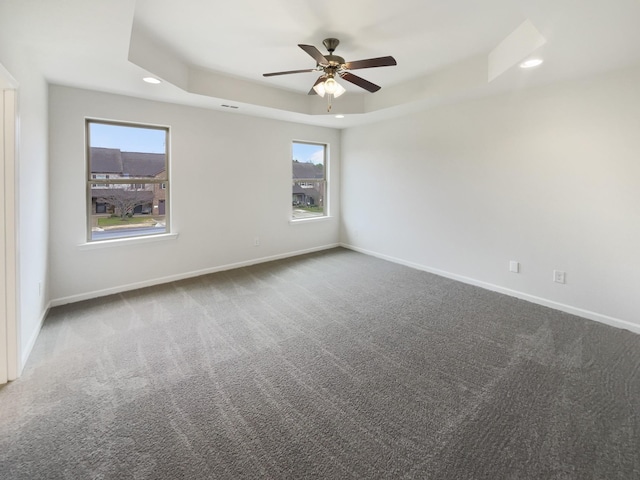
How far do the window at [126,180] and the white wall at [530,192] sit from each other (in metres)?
3.45

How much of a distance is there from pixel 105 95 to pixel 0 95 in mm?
1624

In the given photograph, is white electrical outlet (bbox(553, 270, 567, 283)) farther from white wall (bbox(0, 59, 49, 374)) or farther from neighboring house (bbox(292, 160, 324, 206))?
white wall (bbox(0, 59, 49, 374))

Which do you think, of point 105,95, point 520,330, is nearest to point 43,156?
point 105,95

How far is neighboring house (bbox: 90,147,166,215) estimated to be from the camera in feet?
12.0

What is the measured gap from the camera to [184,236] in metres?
4.32

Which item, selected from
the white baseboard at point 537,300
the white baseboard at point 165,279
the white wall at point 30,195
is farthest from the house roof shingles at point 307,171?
the white wall at point 30,195

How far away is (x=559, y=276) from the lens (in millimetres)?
3312

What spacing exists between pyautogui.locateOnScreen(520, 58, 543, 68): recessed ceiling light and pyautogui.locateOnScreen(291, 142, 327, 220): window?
3582 millimetres

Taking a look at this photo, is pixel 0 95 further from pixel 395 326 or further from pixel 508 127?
pixel 508 127

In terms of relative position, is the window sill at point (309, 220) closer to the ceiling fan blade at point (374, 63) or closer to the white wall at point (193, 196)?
the white wall at point (193, 196)

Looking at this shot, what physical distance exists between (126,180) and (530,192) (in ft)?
15.9

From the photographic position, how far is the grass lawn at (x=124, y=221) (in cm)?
378

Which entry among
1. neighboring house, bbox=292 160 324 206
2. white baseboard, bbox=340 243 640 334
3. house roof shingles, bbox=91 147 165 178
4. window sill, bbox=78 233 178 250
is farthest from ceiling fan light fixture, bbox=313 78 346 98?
white baseboard, bbox=340 243 640 334

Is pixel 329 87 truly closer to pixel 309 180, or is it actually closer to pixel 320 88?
pixel 320 88
